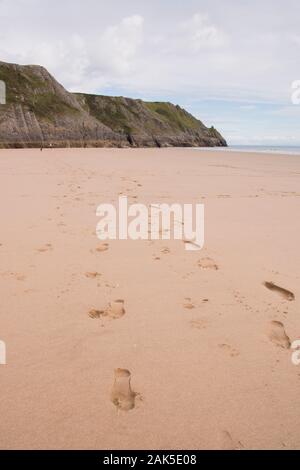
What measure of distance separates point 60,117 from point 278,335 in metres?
57.2

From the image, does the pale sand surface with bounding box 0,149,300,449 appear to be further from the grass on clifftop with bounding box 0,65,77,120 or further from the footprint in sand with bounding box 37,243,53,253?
the grass on clifftop with bounding box 0,65,77,120

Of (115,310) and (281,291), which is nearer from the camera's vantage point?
(115,310)

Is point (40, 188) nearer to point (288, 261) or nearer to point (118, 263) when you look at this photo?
point (118, 263)

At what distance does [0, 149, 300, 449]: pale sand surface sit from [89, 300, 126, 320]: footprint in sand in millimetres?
57

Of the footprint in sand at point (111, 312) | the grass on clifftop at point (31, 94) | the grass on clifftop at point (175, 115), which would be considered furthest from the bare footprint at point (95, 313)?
the grass on clifftop at point (175, 115)

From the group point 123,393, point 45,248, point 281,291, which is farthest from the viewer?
point 45,248

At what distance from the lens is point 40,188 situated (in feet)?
29.2

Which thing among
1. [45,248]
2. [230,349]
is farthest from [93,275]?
[230,349]

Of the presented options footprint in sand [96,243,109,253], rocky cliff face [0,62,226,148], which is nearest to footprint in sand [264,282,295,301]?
footprint in sand [96,243,109,253]

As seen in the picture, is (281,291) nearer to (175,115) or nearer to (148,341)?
(148,341)

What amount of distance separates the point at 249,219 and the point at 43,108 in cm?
5425

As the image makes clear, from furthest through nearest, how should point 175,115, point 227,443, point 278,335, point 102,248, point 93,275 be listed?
point 175,115, point 102,248, point 93,275, point 278,335, point 227,443

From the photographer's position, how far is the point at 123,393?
2.16 meters

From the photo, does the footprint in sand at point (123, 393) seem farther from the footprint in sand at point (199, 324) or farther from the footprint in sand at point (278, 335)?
the footprint in sand at point (278, 335)
